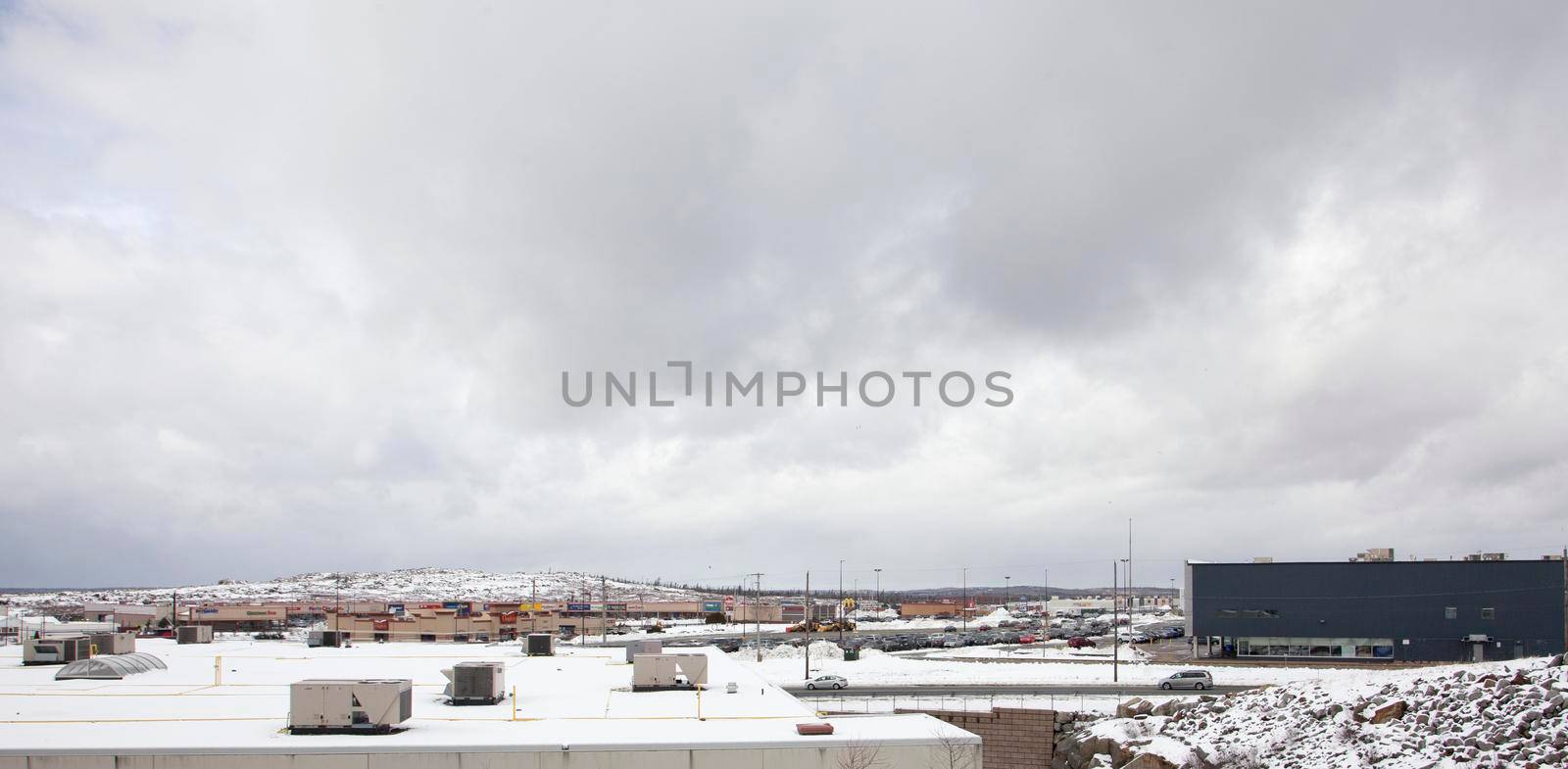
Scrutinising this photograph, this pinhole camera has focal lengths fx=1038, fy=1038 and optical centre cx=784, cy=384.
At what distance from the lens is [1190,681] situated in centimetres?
5703

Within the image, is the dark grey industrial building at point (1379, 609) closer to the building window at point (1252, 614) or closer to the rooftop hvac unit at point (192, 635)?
the building window at point (1252, 614)

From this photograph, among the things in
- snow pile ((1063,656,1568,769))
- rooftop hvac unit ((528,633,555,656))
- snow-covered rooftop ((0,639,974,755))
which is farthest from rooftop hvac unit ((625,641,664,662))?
snow pile ((1063,656,1568,769))

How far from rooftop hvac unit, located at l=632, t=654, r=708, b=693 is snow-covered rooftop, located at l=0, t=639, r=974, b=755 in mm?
555

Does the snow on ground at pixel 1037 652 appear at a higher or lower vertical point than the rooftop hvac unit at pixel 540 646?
lower

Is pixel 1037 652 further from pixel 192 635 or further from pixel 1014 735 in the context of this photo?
→ pixel 192 635

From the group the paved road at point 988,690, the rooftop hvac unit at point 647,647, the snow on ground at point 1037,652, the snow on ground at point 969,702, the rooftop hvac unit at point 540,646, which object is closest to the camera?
the rooftop hvac unit at point 647,647

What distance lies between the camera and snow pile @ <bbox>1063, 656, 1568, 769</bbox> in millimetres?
23812

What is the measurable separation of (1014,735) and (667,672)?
13.6 meters

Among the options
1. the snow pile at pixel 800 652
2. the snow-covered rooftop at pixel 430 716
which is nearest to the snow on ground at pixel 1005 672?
the snow pile at pixel 800 652

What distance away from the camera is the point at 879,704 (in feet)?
172

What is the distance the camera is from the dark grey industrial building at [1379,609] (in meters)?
70.8

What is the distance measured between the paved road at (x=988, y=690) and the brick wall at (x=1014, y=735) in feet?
58.4

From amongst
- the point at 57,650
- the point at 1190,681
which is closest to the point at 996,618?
the point at 1190,681

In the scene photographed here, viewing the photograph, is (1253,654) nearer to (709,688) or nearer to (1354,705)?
(1354,705)
